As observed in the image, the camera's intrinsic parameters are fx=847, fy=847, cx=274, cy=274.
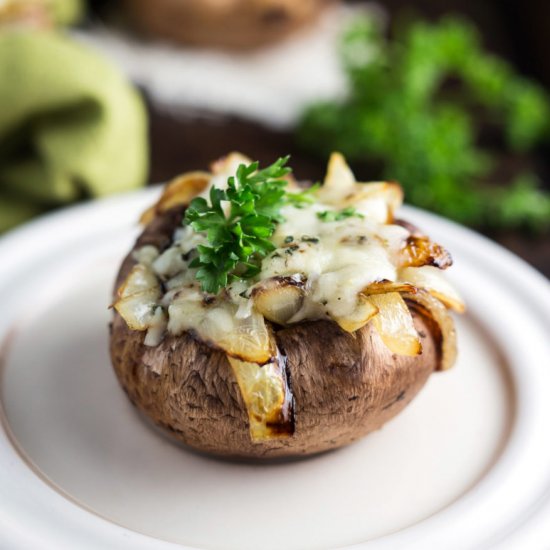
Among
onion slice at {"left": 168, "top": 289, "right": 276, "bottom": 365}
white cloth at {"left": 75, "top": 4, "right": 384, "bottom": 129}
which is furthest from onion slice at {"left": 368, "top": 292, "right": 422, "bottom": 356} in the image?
white cloth at {"left": 75, "top": 4, "right": 384, "bottom": 129}

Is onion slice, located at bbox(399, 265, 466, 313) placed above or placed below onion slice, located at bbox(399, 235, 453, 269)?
below

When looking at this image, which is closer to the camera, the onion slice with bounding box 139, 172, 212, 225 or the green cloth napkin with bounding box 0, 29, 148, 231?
the onion slice with bounding box 139, 172, 212, 225

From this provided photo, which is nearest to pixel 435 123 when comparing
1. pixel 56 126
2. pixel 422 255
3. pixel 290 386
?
pixel 56 126

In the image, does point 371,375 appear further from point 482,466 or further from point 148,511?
point 148,511

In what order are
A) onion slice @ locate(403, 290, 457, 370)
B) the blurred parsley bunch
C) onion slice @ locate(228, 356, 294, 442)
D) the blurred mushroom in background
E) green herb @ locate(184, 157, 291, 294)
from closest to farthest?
onion slice @ locate(228, 356, 294, 442) → green herb @ locate(184, 157, 291, 294) → onion slice @ locate(403, 290, 457, 370) → the blurred parsley bunch → the blurred mushroom in background

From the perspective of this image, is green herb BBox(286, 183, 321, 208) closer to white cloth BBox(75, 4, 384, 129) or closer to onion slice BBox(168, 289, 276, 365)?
onion slice BBox(168, 289, 276, 365)

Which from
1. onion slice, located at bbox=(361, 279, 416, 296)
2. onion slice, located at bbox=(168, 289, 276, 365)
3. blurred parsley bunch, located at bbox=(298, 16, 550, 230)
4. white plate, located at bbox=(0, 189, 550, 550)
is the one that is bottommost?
white plate, located at bbox=(0, 189, 550, 550)
